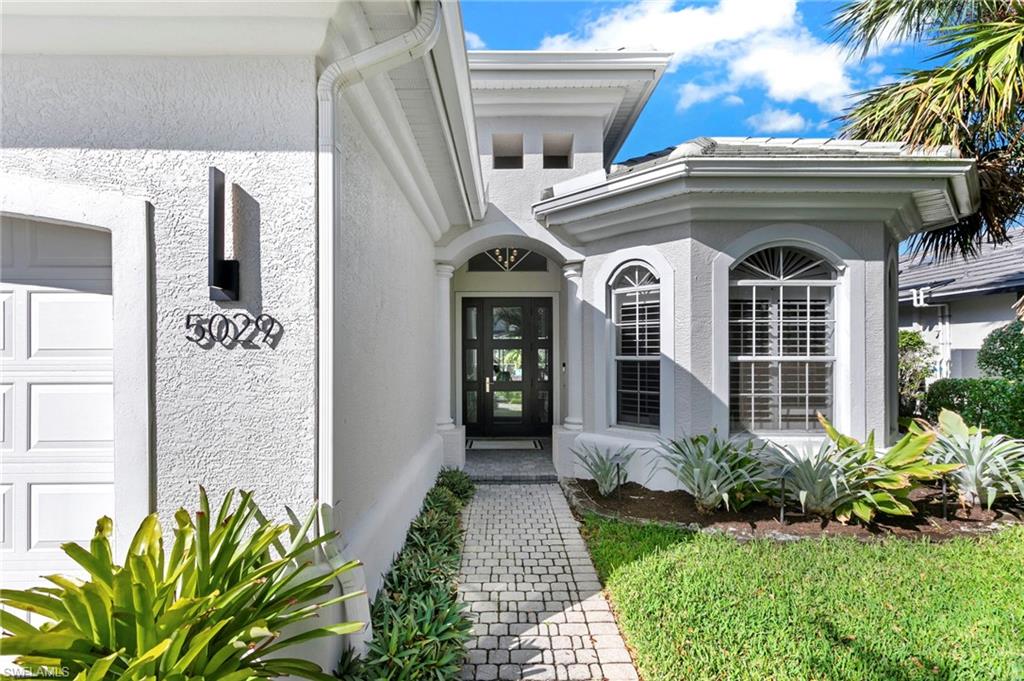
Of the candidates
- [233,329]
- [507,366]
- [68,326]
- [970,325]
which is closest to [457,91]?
[233,329]

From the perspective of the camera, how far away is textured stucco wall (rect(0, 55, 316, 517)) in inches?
104

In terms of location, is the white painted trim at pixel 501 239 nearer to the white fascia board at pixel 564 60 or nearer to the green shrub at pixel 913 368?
the white fascia board at pixel 564 60

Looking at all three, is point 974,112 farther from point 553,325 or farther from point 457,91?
point 553,325

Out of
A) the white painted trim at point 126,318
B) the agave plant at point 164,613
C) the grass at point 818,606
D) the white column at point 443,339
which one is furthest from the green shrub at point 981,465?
the white painted trim at point 126,318

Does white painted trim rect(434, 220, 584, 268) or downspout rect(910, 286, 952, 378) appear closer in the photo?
white painted trim rect(434, 220, 584, 268)

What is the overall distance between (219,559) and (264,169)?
218cm

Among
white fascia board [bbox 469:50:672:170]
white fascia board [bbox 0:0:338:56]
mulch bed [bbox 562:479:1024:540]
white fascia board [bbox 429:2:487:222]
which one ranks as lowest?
mulch bed [bbox 562:479:1024:540]

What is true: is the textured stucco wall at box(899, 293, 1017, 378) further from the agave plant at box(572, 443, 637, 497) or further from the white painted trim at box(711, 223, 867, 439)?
the agave plant at box(572, 443, 637, 497)

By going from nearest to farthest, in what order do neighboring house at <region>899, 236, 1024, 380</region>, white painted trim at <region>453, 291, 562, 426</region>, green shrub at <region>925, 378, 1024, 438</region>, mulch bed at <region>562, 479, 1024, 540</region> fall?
1. mulch bed at <region>562, 479, 1024, 540</region>
2. green shrub at <region>925, 378, 1024, 438</region>
3. white painted trim at <region>453, 291, 562, 426</region>
4. neighboring house at <region>899, 236, 1024, 380</region>

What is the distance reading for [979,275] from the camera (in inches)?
519

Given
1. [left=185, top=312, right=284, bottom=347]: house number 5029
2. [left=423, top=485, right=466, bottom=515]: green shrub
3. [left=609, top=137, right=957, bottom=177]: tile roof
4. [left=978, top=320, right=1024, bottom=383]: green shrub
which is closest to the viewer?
[left=185, top=312, right=284, bottom=347]: house number 5029

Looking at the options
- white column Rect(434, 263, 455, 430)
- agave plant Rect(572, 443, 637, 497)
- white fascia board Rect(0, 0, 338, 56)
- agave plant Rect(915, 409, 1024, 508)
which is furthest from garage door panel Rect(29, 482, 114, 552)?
agave plant Rect(915, 409, 1024, 508)

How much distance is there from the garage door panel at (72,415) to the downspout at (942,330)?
60.9ft

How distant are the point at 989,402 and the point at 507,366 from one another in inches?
356
